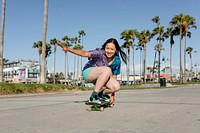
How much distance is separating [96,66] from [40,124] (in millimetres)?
2178

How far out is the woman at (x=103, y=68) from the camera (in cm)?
547


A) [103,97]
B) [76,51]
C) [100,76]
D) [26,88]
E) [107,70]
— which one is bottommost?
[26,88]

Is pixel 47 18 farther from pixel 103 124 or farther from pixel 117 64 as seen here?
pixel 103 124

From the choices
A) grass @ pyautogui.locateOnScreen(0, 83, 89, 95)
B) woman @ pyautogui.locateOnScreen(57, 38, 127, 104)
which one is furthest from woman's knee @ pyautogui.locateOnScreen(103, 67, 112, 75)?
grass @ pyautogui.locateOnScreen(0, 83, 89, 95)

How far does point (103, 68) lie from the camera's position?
5555 millimetres

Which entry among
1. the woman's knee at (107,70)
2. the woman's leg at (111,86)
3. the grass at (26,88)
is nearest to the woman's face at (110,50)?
the woman's knee at (107,70)

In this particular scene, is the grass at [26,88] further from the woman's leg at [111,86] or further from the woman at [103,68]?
the woman's leg at [111,86]

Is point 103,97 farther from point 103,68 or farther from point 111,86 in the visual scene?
point 103,68

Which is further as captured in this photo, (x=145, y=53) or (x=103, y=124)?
Result: (x=145, y=53)

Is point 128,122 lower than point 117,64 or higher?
lower

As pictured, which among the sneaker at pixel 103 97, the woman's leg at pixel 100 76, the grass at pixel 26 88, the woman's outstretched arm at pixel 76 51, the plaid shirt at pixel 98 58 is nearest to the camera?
the woman's outstretched arm at pixel 76 51

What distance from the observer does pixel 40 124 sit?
3.89m

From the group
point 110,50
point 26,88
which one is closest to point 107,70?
point 110,50

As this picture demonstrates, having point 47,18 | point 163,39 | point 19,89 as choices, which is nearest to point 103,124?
point 19,89
